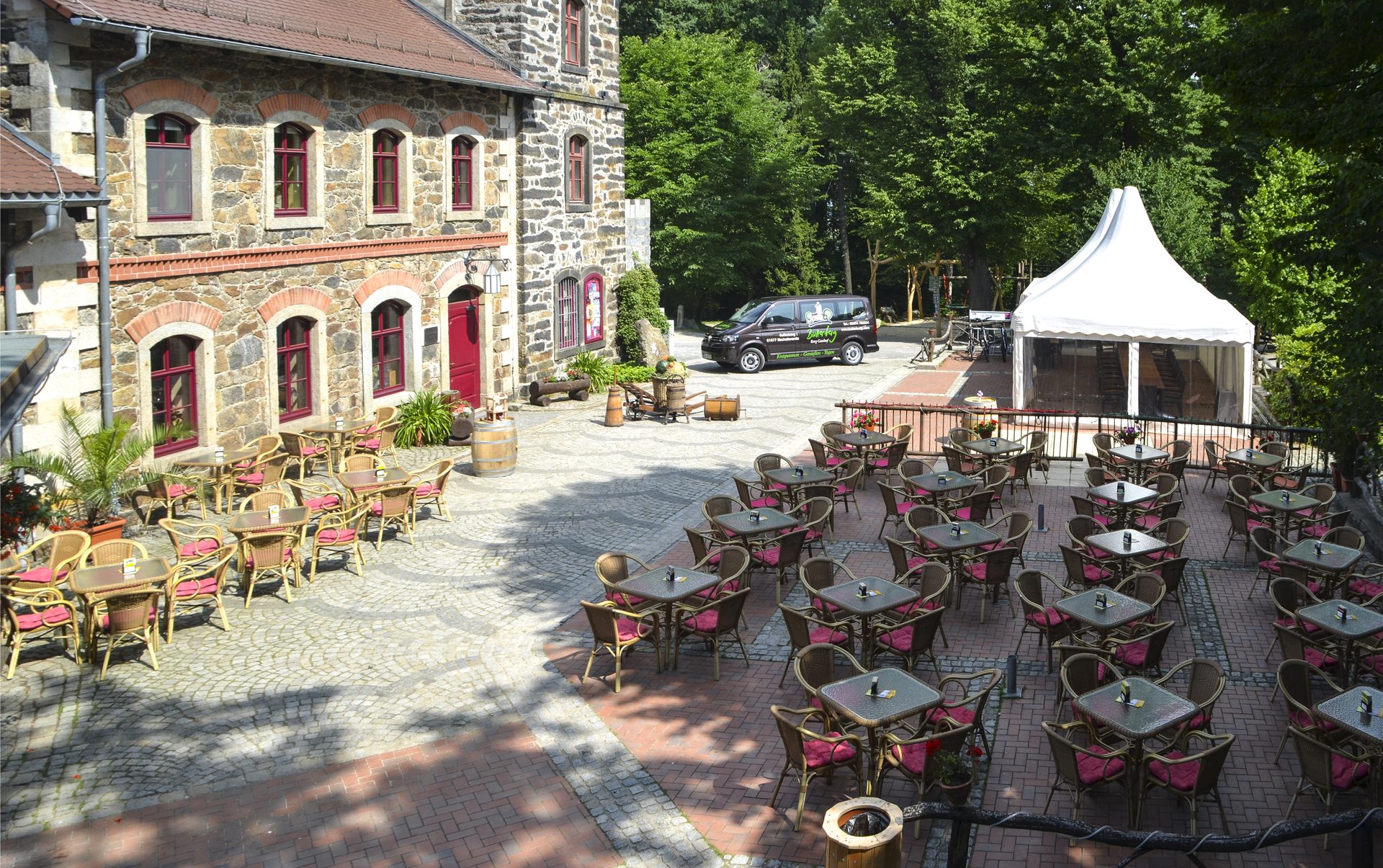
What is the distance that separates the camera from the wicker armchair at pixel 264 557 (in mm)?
12953

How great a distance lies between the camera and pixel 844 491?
16750mm

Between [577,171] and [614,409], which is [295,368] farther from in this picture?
[577,171]

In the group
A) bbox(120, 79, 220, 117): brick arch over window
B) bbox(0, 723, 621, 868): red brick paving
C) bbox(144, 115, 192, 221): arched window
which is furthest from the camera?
bbox(144, 115, 192, 221): arched window

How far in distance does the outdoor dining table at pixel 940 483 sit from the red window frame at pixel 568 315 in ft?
42.6

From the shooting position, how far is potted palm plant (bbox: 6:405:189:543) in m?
13.8

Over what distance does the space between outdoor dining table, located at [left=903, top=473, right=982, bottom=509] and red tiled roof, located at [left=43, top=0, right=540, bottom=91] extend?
10575 millimetres

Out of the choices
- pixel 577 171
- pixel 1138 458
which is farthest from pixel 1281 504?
pixel 577 171

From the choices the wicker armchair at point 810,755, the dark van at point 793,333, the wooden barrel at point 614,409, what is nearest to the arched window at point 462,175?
the wooden barrel at point 614,409

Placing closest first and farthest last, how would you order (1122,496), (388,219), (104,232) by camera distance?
(1122,496), (104,232), (388,219)

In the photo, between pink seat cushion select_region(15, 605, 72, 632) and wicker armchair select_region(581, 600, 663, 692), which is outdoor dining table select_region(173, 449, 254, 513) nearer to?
pink seat cushion select_region(15, 605, 72, 632)

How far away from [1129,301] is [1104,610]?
44.8 ft

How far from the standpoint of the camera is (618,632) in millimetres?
11078

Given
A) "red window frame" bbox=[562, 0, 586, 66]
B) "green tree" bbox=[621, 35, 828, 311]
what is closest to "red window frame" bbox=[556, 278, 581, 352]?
"red window frame" bbox=[562, 0, 586, 66]

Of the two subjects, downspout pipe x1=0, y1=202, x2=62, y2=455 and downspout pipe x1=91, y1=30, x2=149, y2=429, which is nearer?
downspout pipe x1=0, y1=202, x2=62, y2=455
